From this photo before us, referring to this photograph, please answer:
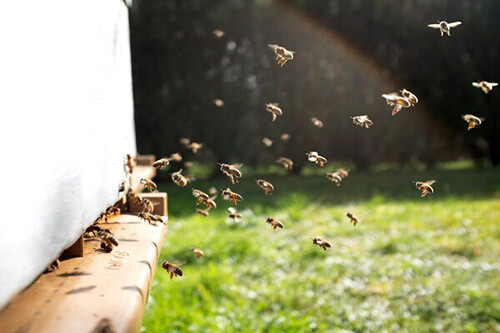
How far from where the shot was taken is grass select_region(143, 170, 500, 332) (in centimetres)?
466

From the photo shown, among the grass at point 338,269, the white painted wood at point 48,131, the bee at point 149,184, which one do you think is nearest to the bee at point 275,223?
the bee at point 149,184

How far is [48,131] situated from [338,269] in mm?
5185

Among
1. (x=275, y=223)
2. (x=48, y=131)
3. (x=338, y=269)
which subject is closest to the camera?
(x=48, y=131)

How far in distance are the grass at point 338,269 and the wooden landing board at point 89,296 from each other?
2994mm

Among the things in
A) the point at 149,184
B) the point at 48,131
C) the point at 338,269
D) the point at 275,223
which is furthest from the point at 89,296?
the point at 338,269

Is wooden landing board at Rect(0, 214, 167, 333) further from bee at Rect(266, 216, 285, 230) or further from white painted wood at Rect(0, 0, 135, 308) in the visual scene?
bee at Rect(266, 216, 285, 230)

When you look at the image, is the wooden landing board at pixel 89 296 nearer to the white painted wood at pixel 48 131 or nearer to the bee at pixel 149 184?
the white painted wood at pixel 48 131

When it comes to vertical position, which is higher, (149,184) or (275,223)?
(149,184)

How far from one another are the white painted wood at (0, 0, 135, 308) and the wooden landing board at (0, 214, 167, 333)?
0.25ft

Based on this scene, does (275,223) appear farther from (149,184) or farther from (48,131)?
(48,131)

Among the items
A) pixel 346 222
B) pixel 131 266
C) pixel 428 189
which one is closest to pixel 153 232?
pixel 131 266

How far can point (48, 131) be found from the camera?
44.8 inches

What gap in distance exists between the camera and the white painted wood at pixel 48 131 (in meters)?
0.94

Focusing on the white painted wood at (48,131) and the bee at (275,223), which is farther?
the bee at (275,223)
